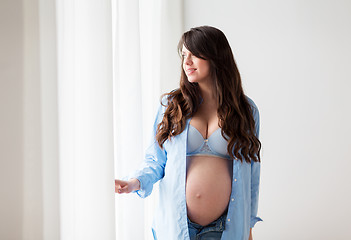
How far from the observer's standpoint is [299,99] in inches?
107

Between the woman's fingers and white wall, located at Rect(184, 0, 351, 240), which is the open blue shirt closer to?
the woman's fingers

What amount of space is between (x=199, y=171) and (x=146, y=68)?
93cm

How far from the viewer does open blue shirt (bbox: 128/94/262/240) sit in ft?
4.81

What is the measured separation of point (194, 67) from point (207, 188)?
1.58 feet

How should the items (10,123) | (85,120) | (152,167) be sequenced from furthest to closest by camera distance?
(152,167)
(85,120)
(10,123)

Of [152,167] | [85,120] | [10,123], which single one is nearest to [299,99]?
[152,167]

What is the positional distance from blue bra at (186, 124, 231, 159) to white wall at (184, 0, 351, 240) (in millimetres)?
1316

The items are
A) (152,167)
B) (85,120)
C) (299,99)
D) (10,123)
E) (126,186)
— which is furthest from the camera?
(299,99)

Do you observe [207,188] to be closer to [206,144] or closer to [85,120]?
[206,144]

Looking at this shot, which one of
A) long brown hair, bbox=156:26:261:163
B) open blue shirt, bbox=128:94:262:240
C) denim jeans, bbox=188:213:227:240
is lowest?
denim jeans, bbox=188:213:227:240

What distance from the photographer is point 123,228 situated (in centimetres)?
189

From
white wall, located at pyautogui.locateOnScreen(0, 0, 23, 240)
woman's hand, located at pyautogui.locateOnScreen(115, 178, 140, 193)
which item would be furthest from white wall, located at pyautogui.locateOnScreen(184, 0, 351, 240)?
white wall, located at pyautogui.locateOnScreen(0, 0, 23, 240)

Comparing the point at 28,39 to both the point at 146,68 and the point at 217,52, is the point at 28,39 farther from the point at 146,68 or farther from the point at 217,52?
the point at 146,68

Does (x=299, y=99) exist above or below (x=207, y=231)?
above
